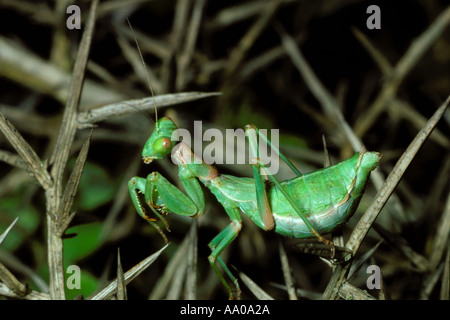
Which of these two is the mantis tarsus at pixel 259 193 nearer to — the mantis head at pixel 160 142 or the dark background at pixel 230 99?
the mantis head at pixel 160 142

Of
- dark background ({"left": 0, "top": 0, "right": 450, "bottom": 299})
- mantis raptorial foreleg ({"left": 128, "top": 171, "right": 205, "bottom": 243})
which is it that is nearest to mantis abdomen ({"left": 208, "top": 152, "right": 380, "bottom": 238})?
mantis raptorial foreleg ({"left": 128, "top": 171, "right": 205, "bottom": 243})

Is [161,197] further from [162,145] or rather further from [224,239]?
[224,239]

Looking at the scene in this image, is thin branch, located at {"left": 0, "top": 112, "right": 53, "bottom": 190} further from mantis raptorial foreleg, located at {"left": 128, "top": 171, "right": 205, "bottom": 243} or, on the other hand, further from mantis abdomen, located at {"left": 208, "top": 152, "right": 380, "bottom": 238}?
mantis abdomen, located at {"left": 208, "top": 152, "right": 380, "bottom": 238}

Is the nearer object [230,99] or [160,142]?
[160,142]

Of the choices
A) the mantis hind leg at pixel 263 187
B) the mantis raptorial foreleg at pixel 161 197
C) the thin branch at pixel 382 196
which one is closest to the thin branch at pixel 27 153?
the mantis raptorial foreleg at pixel 161 197

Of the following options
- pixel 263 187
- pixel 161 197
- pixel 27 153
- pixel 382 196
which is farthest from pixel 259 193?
pixel 27 153

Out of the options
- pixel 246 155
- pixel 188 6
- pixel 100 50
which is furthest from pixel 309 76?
pixel 100 50
